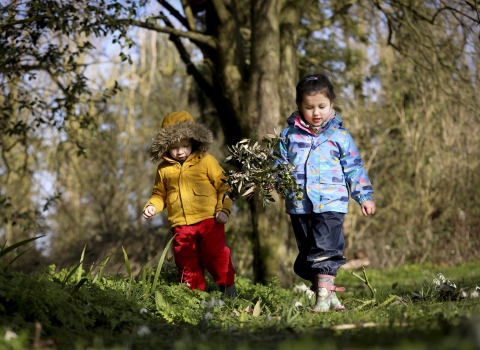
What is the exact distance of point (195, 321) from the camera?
13.1 feet

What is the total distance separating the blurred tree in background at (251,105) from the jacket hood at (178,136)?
149 cm

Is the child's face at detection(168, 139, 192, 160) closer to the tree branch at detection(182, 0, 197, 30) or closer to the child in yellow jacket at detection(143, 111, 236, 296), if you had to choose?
the child in yellow jacket at detection(143, 111, 236, 296)

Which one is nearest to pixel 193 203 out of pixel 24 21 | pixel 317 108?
pixel 317 108

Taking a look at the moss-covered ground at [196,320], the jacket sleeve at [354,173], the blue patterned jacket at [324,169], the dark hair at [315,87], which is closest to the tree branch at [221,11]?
the dark hair at [315,87]

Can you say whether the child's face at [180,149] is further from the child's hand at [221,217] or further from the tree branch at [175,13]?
the tree branch at [175,13]

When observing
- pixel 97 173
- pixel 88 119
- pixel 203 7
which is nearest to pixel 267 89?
pixel 203 7

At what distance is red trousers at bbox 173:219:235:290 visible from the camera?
527 cm

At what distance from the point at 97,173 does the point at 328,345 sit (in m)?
12.0

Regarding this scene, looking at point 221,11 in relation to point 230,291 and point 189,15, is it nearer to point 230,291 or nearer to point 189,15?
point 189,15

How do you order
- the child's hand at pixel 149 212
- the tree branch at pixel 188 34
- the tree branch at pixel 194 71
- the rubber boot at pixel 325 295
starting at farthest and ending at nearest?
1. the tree branch at pixel 194 71
2. the tree branch at pixel 188 34
3. the child's hand at pixel 149 212
4. the rubber boot at pixel 325 295

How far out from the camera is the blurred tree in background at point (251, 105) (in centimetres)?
746

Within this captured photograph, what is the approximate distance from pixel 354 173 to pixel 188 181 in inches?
56.3

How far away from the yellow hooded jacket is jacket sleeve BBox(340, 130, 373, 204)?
1.05 metres

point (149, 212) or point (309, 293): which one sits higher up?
point (149, 212)
